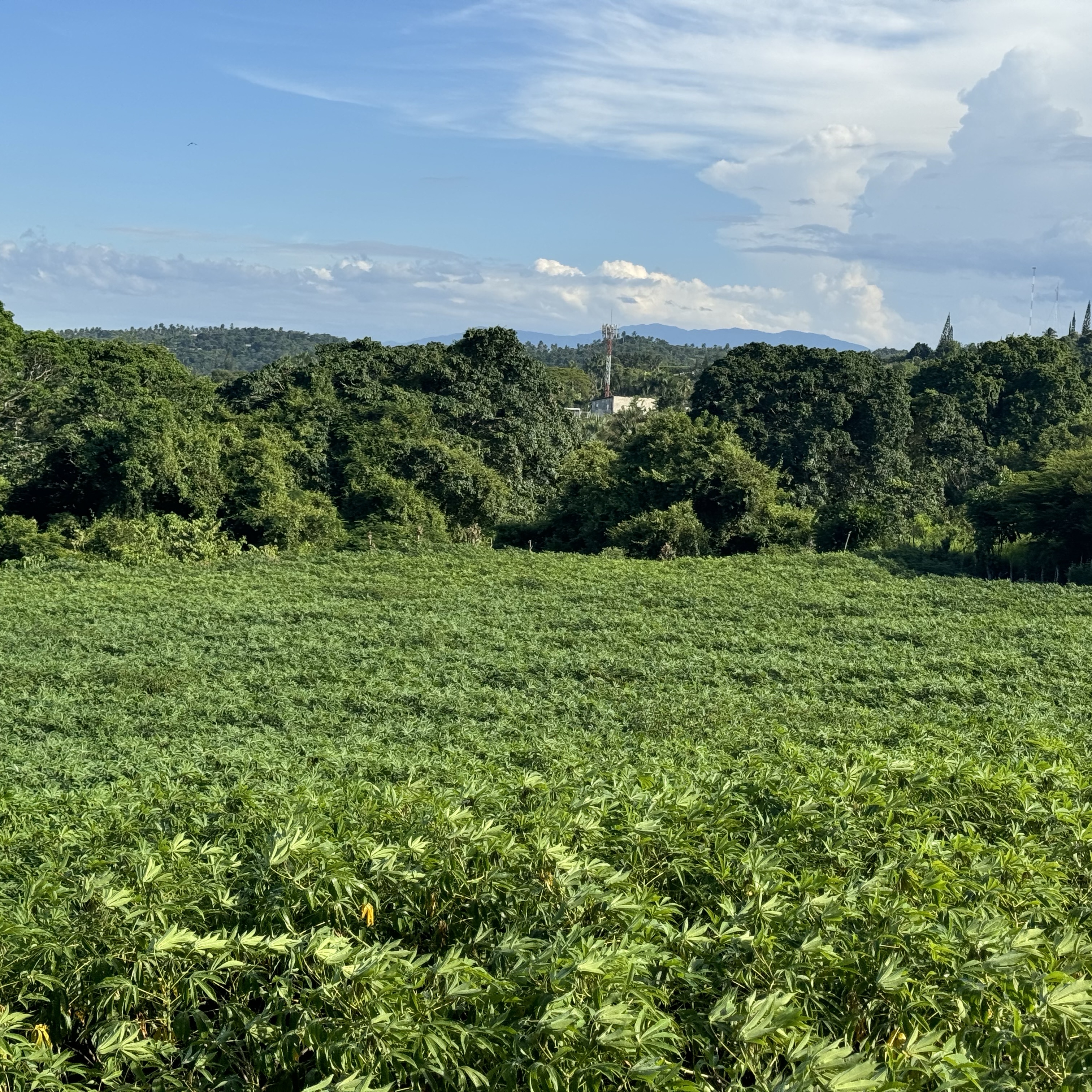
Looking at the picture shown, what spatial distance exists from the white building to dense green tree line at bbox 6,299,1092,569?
24300 millimetres

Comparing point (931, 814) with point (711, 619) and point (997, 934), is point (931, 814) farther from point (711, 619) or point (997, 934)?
point (711, 619)

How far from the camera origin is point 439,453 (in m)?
27.5

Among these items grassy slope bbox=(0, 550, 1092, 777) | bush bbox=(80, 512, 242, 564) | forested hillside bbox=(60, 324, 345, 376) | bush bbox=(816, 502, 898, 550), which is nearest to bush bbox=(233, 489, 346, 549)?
bush bbox=(80, 512, 242, 564)

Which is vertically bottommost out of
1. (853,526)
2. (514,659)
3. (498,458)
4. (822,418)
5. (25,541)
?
(514,659)

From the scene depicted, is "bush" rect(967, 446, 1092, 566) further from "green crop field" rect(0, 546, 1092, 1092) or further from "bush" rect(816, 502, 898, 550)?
"green crop field" rect(0, 546, 1092, 1092)

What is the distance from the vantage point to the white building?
59.9m

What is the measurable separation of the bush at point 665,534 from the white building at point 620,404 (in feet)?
94.5

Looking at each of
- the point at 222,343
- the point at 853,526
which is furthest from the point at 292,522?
the point at 222,343

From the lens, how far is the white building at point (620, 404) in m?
59.9

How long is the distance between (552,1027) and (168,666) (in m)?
13.4

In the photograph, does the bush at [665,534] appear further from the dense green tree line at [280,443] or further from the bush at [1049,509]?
the bush at [1049,509]

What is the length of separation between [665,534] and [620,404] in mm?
44429

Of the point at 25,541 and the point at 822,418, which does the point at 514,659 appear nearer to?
the point at 25,541

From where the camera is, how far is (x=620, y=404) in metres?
70.4
